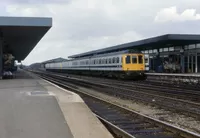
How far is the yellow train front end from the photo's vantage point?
120 feet

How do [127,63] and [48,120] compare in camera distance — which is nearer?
[48,120]

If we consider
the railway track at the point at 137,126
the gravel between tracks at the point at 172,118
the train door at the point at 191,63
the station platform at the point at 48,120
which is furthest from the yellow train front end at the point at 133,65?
the station platform at the point at 48,120

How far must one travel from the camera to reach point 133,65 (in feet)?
121

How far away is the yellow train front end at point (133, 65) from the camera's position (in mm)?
36469

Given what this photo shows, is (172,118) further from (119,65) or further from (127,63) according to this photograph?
(119,65)

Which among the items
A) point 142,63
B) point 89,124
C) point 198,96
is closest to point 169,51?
point 142,63

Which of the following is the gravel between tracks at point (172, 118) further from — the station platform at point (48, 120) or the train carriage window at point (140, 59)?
the train carriage window at point (140, 59)

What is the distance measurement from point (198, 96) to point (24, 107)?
1008cm

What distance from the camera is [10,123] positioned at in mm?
9883

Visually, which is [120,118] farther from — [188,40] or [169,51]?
[169,51]

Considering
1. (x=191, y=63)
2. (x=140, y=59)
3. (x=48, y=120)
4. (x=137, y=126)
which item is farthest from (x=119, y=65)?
(x=48, y=120)

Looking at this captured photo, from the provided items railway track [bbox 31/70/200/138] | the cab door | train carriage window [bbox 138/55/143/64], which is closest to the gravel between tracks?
railway track [bbox 31/70/200/138]

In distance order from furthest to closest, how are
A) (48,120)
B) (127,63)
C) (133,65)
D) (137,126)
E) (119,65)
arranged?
(119,65) → (133,65) → (127,63) → (137,126) → (48,120)

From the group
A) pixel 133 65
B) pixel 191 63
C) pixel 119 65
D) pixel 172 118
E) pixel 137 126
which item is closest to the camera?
pixel 137 126
